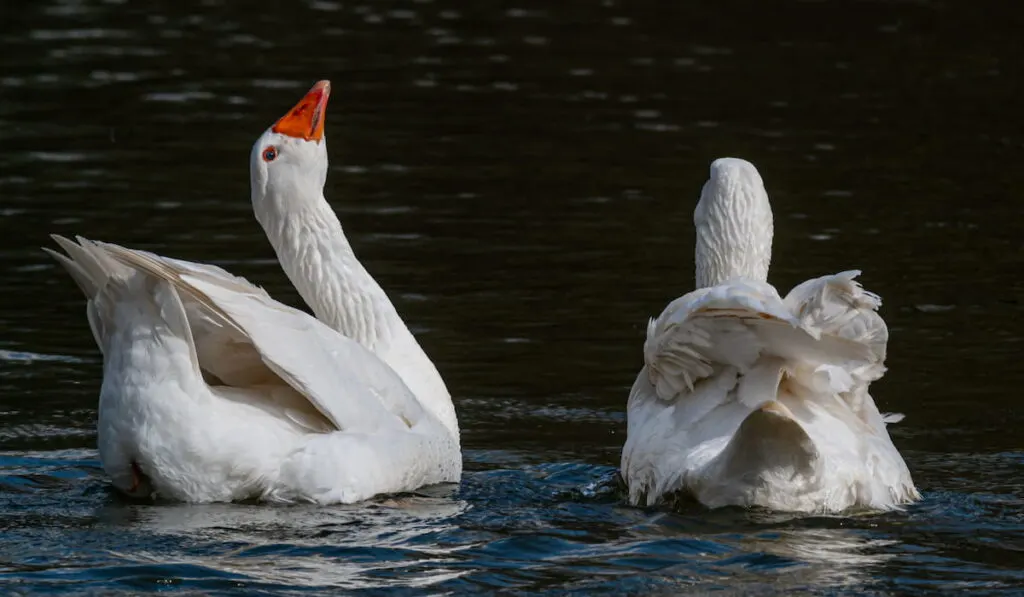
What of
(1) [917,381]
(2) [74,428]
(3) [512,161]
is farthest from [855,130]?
(2) [74,428]

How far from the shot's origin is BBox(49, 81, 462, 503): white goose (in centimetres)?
882

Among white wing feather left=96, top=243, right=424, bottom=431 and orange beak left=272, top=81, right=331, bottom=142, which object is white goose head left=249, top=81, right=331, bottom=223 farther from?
white wing feather left=96, top=243, right=424, bottom=431

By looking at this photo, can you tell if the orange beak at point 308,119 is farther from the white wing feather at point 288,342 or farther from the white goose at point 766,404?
the white goose at point 766,404

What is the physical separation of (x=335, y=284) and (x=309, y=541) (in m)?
2.56

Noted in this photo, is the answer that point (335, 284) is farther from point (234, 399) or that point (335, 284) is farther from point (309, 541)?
point (309, 541)

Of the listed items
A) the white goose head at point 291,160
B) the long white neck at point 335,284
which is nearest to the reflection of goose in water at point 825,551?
the long white neck at point 335,284

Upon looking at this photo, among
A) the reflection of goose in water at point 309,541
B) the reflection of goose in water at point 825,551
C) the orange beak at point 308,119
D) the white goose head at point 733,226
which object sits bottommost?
the reflection of goose in water at point 309,541

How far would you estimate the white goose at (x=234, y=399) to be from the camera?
8.82 meters

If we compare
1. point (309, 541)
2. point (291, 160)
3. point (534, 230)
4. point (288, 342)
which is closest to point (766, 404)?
point (309, 541)

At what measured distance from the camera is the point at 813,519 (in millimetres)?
8852

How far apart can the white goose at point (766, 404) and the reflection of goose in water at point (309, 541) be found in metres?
1.24

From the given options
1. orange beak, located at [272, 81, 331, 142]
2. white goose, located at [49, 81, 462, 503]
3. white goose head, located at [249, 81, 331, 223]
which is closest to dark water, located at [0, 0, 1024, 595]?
white goose, located at [49, 81, 462, 503]

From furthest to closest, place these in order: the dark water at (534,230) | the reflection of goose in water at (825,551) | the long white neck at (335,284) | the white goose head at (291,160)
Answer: the long white neck at (335,284), the white goose head at (291,160), the dark water at (534,230), the reflection of goose in water at (825,551)

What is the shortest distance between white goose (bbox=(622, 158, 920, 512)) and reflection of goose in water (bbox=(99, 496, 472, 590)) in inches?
49.0
